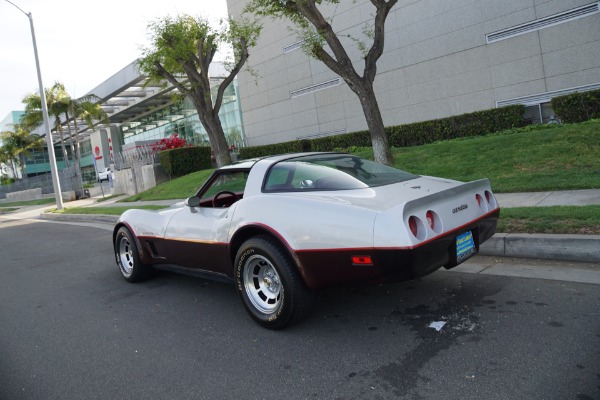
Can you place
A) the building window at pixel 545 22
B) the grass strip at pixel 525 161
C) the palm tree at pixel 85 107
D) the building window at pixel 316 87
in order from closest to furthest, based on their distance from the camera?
the grass strip at pixel 525 161, the building window at pixel 545 22, the building window at pixel 316 87, the palm tree at pixel 85 107

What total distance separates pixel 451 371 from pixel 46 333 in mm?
3635

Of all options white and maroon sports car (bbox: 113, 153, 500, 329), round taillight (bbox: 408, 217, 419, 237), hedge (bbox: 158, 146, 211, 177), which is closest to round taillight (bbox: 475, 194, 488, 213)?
white and maroon sports car (bbox: 113, 153, 500, 329)

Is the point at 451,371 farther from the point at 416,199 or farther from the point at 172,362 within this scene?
the point at 172,362

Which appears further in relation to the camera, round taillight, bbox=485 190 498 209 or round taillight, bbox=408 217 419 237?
round taillight, bbox=485 190 498 209

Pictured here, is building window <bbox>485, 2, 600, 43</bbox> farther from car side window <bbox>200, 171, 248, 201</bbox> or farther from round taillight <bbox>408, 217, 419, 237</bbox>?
round taillight <bbox>408, 217, 419, 237</bbox>

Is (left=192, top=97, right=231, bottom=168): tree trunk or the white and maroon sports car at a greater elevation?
(left=192, top=97, right=231, bottom=168): tree trunk

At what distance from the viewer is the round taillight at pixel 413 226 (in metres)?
3.14

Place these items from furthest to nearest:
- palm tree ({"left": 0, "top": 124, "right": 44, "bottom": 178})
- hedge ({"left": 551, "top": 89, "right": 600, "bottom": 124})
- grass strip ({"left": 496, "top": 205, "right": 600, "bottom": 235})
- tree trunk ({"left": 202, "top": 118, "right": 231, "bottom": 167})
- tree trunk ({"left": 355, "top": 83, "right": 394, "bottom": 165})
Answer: palm tree ({"left": 0, "top": 124, "right": 44, "bottom": 178}) → tree trunk ({"left": 202, "top": 118, "right": 231, "bottom": 167}) → hedge ({"left": 551, "top": 89, "right": 600, "bottom": 124}) → tree trunk ({"left": 355, "top": 83, "right": 394, "bottom": 165}) → grass strip ({"left": 496, "top": 205, "right": 600, "bottom": 235})

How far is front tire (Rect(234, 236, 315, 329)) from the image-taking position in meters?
3.51

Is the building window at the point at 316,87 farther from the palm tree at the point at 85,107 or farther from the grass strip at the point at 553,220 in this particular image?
the palm tree at the point at 85,107

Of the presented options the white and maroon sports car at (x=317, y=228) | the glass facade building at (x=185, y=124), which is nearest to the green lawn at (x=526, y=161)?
the white and maroon sports car at (x=317, y=228)

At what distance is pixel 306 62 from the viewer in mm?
21797

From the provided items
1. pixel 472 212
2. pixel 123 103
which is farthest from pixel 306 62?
pixel 123 103

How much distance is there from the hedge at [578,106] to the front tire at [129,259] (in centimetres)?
1149
